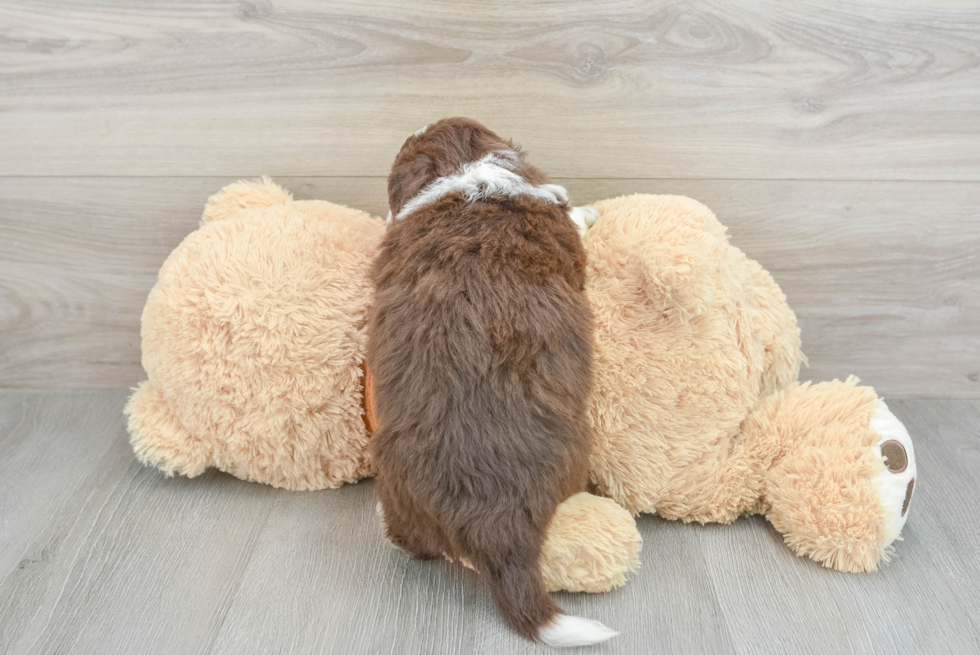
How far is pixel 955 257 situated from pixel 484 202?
0.75 m

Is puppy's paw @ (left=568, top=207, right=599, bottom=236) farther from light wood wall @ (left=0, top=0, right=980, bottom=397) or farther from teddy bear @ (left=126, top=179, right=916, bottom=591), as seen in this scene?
light wood wall @ (left=0, top=0, right=980, bottom=397)

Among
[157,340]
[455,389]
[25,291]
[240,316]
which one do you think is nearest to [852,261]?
[455,389]

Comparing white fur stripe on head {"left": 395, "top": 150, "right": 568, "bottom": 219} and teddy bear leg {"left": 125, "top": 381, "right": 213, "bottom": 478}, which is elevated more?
white fur stripe on head {"left": 395, "top": 150, "right": 568, "bottom": 219}

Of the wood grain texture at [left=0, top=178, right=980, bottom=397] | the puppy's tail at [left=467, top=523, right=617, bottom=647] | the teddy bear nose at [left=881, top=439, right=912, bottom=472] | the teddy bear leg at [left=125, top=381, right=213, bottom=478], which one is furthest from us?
the wood grain texture at [left=0, top=178, right=980, bottom=397]

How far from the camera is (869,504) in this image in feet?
2.51

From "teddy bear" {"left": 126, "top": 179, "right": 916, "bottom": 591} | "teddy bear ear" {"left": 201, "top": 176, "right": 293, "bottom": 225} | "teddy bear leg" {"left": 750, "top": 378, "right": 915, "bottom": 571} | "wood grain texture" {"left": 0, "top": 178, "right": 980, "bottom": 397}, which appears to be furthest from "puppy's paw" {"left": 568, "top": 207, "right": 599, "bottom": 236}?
"teddy bear ear" {"left": 201, "top": 176, "right": 293, "bottom": 225}

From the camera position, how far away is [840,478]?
2.55 ft

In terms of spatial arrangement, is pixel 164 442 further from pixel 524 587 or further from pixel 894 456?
pixel 894 456

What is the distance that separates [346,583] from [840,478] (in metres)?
0.54

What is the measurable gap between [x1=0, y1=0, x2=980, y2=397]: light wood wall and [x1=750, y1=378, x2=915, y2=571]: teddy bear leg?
0.29 m

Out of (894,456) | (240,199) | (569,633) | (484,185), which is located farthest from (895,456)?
(240,199)

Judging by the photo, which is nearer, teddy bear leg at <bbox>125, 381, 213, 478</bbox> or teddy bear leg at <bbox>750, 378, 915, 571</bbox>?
teddy bear leg at <bbox>750, 378, 915, 571</bbox>

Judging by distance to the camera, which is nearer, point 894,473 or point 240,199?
point 894,473

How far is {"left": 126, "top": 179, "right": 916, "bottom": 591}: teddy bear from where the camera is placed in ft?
2.54
